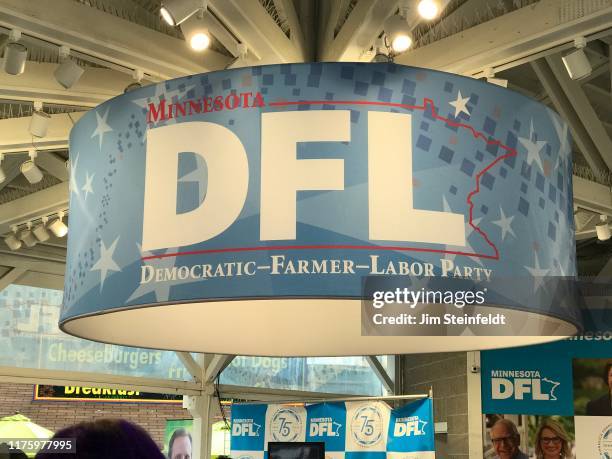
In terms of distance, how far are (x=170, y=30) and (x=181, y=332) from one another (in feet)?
6.86

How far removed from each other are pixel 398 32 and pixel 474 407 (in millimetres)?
8037

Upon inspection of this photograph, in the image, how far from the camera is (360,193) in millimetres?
2572

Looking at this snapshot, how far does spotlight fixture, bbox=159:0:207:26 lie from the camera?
10.8 ft

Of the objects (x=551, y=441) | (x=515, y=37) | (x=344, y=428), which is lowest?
(x=551, y=441)

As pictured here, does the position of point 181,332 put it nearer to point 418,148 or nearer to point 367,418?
point 418,148

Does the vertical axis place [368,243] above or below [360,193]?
below

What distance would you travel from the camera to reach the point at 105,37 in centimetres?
413

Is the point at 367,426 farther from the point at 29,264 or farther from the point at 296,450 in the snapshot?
the point at 29,264

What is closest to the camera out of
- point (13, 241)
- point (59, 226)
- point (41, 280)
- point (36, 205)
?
point (36, 205)

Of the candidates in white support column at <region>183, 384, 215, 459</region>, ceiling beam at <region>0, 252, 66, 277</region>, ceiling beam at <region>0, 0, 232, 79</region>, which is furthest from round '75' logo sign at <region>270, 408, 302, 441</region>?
ceiling beam at <region>0, 0, 232, 79</region>

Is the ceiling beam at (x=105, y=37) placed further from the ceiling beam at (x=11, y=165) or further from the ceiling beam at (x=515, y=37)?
the ceiling beam at (x=11, y=165)

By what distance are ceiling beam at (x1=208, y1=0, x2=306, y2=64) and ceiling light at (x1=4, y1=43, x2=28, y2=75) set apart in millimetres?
982

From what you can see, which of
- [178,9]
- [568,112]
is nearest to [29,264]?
[568,112]

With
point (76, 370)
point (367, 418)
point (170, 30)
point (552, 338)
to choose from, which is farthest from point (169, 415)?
point (552, 338)
